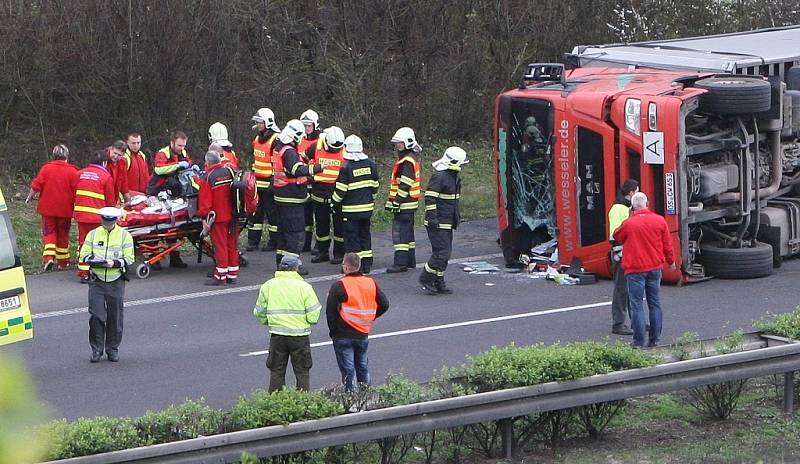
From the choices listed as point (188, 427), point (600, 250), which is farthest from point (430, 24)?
point (188, 427)

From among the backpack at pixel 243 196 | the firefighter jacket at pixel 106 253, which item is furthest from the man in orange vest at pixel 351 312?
the backpack at pixel 243 196

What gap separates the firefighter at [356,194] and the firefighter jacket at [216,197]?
134 cm

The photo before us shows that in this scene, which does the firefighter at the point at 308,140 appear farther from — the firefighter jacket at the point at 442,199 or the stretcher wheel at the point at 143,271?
the firefighter jacket at the point at 442,199

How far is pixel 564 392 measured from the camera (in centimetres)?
788

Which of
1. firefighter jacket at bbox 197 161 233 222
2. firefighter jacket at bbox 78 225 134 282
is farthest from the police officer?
firefighter jacket at bbox 197 161 233 222

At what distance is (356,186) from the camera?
14.2m

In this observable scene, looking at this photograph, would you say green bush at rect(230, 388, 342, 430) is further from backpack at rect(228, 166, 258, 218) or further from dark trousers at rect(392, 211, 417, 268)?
dark trousers at rect(392, 211, 417, 268)

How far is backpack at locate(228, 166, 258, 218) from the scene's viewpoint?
13.7m

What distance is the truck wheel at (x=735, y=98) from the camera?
12945 mm

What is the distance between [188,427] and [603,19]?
1877 centimetres

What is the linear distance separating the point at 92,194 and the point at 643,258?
6644 millimetres

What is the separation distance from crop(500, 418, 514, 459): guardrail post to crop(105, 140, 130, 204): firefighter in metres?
7.79

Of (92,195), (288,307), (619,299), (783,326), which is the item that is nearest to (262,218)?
(92,195)

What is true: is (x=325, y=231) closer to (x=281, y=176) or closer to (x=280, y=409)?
(x=281, y=176)
